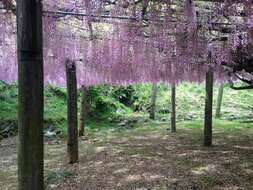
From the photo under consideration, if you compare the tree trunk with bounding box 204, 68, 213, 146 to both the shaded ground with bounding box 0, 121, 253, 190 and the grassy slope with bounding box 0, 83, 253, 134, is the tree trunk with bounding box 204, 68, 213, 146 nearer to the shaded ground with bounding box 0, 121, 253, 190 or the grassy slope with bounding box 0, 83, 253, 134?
the shaded ground with bounding box 0, 121, 253, 190

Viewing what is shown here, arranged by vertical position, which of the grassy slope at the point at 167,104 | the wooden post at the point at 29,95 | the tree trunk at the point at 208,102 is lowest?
the grassy slope at the point at 167,104

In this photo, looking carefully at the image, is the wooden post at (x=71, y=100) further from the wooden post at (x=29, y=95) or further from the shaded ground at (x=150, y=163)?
the wooden post at (x=29, y=95)

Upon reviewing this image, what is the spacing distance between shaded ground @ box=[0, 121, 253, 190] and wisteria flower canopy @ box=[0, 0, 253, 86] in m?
1.58

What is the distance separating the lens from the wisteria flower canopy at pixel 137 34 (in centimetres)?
405

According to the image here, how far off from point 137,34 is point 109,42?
3.46 ft

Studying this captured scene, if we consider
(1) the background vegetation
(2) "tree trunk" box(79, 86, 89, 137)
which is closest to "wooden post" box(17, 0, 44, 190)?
(2) "tree trunk" box(79, 86, 89, 137)

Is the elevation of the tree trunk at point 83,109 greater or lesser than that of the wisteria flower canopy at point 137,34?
lesser

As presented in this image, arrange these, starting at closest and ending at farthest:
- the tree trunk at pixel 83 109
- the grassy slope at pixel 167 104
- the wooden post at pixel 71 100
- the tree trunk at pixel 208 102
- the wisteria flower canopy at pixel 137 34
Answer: the wisteria flower canopy at pixel 137 34 < the wooden post at pixel 71 100 < the tree trunk at pixel 208 102 < the tree trunk at pixel 83 109 < the grassy slope at pixel 167 104

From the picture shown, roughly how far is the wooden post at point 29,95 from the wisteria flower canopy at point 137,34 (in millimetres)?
1479

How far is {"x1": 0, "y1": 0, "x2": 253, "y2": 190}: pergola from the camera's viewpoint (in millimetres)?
2268

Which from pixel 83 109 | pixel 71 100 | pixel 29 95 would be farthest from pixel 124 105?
pixel 29 95

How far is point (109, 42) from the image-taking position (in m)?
6.48

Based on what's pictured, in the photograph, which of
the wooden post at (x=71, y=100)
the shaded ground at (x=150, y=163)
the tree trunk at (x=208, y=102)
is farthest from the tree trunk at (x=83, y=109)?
the tree trunk at (x=208, y=102)

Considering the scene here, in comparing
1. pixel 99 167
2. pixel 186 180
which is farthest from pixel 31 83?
pixel 99 167
